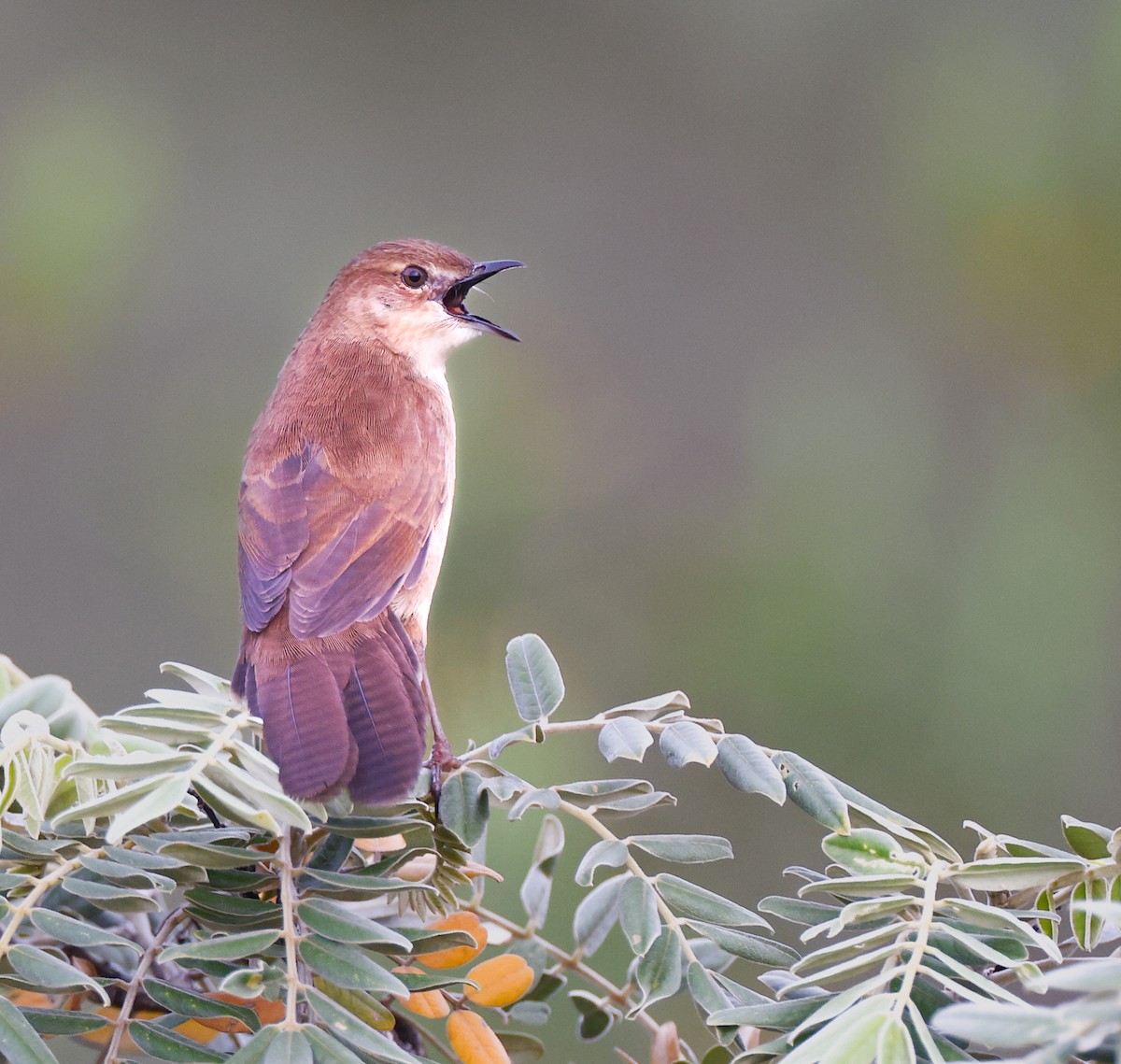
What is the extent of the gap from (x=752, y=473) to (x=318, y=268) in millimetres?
1801

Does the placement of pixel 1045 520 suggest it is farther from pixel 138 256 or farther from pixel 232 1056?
pixel 232 1056

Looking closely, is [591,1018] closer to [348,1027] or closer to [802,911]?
[802,911]

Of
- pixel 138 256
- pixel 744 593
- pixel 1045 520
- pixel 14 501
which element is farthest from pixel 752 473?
pixel 14 501

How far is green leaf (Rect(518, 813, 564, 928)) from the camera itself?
1.52 m

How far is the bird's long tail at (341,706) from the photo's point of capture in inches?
55.0

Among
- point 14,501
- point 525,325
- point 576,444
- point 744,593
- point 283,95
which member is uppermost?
point 283,95

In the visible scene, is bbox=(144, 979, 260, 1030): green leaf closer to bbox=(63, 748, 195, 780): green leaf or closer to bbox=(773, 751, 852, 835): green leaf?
bbox=(63, 748, 195, 780): green leaf

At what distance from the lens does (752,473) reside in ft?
15.0

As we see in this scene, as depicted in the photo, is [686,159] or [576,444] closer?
[576,444]

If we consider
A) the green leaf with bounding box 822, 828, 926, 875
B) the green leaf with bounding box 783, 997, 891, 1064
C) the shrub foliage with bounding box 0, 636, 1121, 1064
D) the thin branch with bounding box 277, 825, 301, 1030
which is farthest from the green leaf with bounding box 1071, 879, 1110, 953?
the thin branch with bounding box 277, 825, 301, 1030

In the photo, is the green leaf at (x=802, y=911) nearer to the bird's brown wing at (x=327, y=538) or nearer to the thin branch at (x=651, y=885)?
the thin branch at (x=651, y=885)

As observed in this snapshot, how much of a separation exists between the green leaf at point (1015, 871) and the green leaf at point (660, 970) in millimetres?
249

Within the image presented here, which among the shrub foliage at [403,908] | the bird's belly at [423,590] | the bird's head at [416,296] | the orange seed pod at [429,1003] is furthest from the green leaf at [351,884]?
the bird's head at [416,296]

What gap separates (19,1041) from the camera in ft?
3.35
